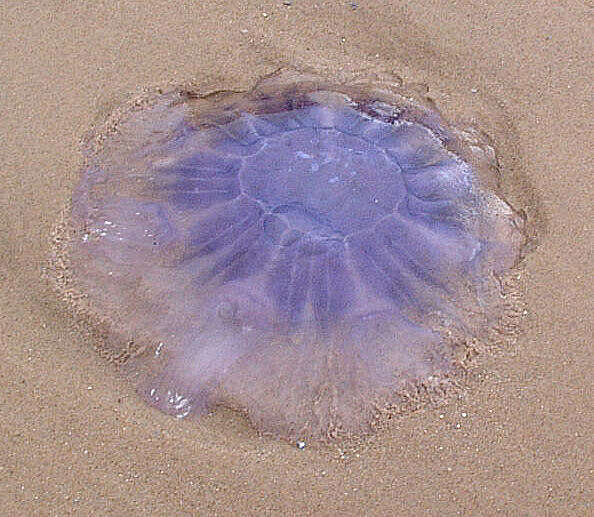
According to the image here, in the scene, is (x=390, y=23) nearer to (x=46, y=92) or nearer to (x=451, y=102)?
(x=451, y=102)

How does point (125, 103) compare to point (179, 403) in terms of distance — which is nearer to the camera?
point (179, 403)

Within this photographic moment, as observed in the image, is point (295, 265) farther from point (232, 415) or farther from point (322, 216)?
point (232, 415)

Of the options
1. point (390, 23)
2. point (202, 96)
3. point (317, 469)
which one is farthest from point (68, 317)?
point (390, 23)

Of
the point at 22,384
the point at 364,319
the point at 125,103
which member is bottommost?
the point at 22,384

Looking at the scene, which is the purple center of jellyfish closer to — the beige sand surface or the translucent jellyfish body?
the translucent jellyfish body

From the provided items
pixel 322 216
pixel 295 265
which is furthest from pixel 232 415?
pixel 322 216

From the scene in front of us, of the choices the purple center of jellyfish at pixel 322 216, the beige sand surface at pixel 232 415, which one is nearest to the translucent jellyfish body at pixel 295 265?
the purple center of jellyfish at pixel 322 216

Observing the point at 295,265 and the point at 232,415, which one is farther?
the point at 295,265
